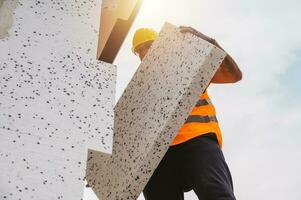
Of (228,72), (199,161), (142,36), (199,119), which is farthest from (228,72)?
(142,36)

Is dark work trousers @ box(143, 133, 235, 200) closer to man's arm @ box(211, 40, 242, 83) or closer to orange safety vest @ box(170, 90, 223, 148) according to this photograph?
orange safety vest @ box(170, 90, 223, 148)

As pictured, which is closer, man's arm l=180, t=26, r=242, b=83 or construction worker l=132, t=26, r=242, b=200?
construction worker l=132, t=26, r=242, b=200

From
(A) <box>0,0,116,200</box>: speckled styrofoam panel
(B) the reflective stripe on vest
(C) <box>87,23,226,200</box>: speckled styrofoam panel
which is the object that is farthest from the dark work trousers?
(A) <box>0,0,116,200</box>: speckled styrofoam panel

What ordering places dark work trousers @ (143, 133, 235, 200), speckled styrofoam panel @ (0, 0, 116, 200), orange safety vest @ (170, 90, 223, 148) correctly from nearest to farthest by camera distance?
speckled styrofoam panel @ (0, 0, 116, 200) < dark work trousers @ (143, 133, 235, 200) < orange safety vest @ (170, 90, 223, 148)

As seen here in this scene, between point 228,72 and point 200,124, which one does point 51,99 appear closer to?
point 200,124

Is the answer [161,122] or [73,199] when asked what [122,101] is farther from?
[73,199]

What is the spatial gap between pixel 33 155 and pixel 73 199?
23 centimetres

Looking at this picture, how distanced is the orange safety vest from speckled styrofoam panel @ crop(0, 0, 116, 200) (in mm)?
909

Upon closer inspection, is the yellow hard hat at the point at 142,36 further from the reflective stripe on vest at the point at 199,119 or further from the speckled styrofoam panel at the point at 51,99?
the speckled styrofoam panel at the point at 51,99

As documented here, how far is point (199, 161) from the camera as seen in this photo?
113 inches

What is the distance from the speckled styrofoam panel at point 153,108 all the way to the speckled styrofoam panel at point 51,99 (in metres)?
0.28

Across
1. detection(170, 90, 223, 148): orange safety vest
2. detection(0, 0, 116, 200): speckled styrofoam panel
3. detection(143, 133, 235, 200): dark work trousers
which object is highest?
detection(0, 0, 116, 200): speckled styrofoam panel

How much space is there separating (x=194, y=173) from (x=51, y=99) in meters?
1.12

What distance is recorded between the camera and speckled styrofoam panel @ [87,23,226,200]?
2.53 meters
